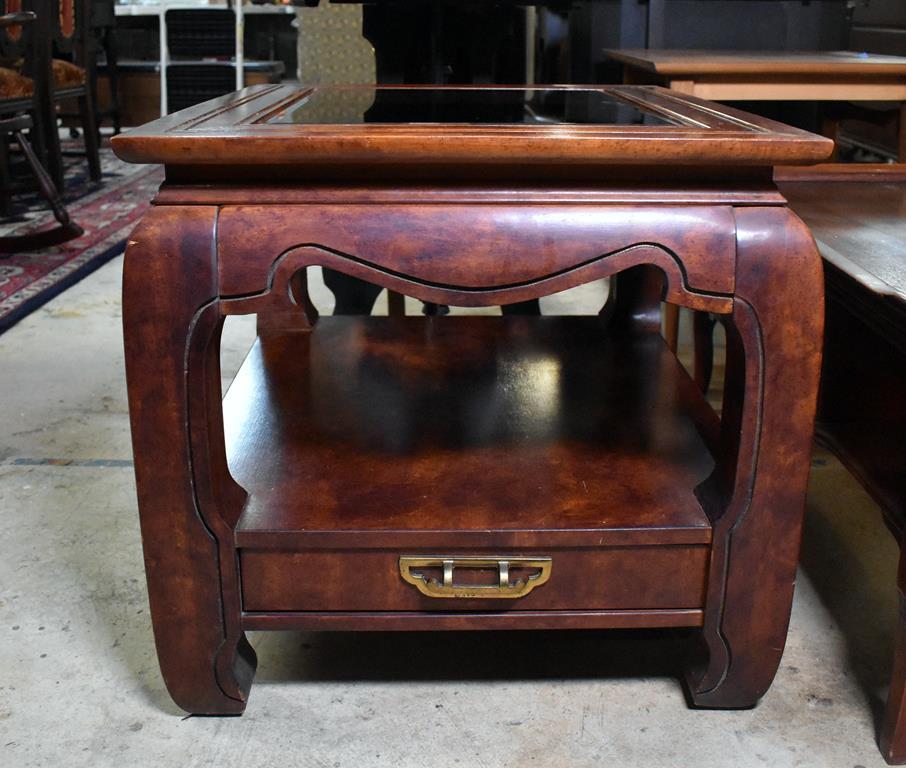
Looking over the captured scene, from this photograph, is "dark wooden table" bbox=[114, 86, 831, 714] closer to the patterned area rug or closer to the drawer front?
the drawer front

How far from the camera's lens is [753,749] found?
3.43ft

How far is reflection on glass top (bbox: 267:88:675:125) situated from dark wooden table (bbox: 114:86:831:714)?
0.01 metres

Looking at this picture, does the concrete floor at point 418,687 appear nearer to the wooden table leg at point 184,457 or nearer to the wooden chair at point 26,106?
the wooden table leg at point 184,457

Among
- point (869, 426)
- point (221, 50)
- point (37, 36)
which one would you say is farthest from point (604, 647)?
point (221, 50)

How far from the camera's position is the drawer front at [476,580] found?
1033mm

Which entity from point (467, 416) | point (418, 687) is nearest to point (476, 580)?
point (418, 687)

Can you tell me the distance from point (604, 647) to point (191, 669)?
1.54ft

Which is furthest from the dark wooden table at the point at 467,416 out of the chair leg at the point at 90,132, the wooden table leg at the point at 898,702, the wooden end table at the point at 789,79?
the chair leg at the point at 90,132

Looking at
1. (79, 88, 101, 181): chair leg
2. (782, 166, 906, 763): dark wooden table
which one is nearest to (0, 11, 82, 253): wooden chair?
(79, 88, 101, 181): chair leg

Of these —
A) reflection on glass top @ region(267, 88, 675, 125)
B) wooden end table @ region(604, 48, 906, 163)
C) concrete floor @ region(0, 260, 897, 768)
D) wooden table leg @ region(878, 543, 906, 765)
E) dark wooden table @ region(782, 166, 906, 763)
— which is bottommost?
concrete floor @ region(0, 260, 897, 768)

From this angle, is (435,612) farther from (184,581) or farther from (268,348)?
(268,348)

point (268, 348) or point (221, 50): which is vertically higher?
point (221, 50)

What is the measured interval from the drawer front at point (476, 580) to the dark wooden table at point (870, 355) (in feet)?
0.73

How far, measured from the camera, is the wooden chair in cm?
320
